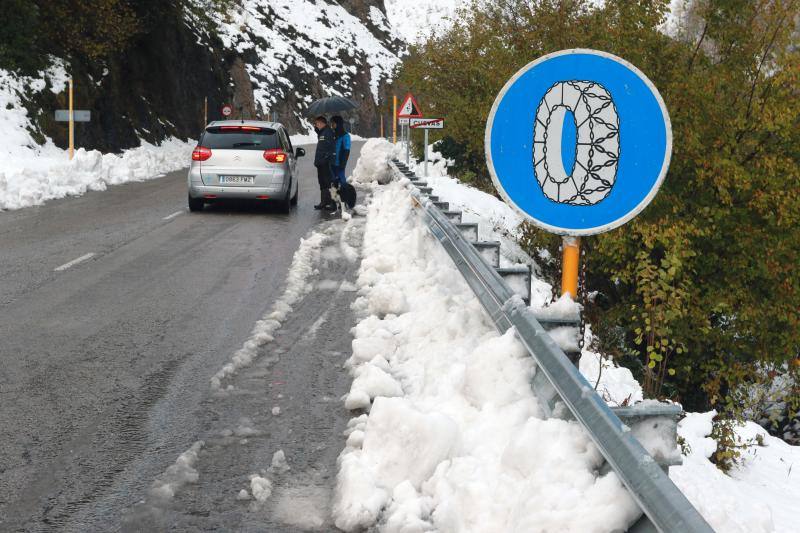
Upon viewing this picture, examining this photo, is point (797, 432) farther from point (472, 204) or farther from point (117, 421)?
point (117, 421)

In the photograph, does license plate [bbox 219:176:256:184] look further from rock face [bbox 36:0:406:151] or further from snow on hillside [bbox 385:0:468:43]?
snow on hillside [bbox 385:0:468:43]

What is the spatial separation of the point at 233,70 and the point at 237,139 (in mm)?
51708

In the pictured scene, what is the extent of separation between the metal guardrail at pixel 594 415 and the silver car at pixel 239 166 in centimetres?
1140

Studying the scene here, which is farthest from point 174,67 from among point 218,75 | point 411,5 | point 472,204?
point 411,5

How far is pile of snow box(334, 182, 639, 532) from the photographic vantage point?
276 cm

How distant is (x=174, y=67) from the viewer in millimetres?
44469

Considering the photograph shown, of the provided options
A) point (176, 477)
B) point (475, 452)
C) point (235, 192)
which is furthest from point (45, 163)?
point (475, 452)

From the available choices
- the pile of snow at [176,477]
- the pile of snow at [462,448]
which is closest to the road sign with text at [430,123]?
the pile of snow at [462,448]

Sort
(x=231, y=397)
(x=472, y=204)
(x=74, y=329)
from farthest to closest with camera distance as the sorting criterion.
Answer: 1. (x=472, y=204)
2. (x=74, y=329)
3. (x=231, y=397)

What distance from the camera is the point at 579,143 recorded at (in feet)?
12.5

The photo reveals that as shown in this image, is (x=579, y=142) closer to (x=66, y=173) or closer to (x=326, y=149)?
(x=326, y=149)

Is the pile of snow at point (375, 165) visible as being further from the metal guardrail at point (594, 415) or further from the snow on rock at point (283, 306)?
the metal guardrail at point (594, 415)

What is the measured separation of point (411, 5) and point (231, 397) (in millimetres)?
180503

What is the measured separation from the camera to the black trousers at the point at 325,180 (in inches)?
657
